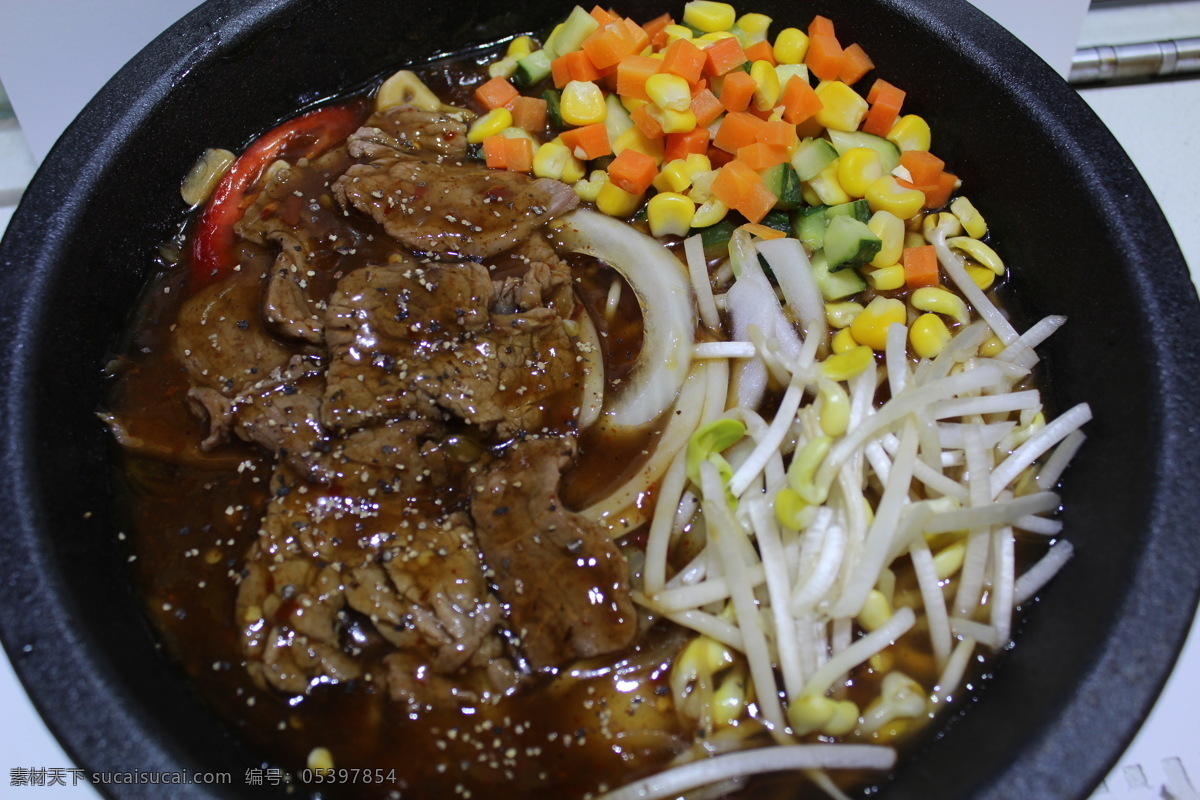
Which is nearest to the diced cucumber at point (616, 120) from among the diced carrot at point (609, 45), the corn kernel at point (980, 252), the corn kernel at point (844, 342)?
the diced carrot at point (609, 45)

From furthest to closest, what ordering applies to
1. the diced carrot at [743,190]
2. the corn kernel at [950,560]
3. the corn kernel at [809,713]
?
the diced carrot at [743,190]
the corn kernel at [950,560]
the corn kernel at [809,713]

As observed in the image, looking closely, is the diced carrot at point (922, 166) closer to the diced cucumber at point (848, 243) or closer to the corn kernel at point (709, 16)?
the diced cucumber at point (848, 243)

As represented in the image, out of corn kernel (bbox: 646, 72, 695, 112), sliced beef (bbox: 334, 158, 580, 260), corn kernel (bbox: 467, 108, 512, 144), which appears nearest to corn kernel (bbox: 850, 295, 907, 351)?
corn kernel (bbox: 646, 72, 695, 112)

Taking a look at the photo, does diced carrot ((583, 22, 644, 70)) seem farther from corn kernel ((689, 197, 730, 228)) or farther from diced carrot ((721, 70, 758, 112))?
corn kernel ((689, 197, 730, 228))

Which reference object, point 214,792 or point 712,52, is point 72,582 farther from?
point 712,52

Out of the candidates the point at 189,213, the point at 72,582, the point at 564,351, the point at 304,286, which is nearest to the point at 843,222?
the point at 564,351
